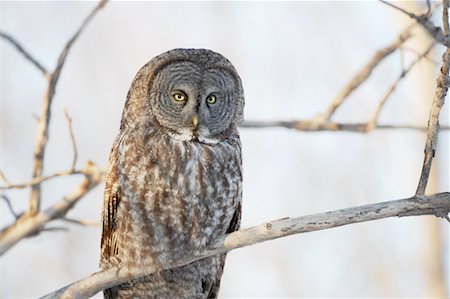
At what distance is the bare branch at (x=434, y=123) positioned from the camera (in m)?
3.52

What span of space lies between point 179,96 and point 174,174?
0.56 metres

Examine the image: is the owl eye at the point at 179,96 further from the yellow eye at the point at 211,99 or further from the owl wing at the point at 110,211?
the owl wing at the point at 110,211

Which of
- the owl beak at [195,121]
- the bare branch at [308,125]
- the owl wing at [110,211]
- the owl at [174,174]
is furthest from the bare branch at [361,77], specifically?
the owl wing at [110,211]

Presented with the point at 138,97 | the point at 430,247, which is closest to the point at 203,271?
the point at 138,97

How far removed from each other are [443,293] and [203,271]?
8.52ft

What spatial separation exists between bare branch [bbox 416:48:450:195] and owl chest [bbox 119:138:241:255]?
1332 millimetres

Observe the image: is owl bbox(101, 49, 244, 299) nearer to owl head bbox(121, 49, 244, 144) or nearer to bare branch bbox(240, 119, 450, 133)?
owl head bbox(121, 49, 244, 144)

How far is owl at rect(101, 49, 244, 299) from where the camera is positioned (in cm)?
450

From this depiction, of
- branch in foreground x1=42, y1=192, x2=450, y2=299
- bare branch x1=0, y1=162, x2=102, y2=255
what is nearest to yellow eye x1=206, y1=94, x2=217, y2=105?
bare branch x1=0, y1=162, x2=102, y2=255

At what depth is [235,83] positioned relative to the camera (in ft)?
16.1

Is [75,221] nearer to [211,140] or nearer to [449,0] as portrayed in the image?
[211,140]

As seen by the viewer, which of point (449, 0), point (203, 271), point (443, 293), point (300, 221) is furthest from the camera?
point (443, 293)

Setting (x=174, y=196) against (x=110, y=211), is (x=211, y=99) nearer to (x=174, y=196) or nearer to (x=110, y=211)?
(x=174, y=196)

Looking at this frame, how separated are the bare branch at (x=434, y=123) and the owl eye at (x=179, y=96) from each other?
1.65m
